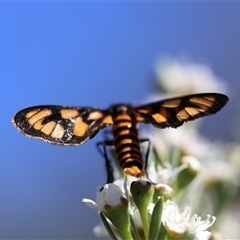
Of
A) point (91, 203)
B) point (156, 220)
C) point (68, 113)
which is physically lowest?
point (156, 220)

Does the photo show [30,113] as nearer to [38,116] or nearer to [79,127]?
[38,116]

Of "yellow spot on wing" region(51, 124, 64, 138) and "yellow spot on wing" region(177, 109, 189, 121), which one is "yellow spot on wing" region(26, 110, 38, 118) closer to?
"yellow spot on wing" region(51, 124, 64, 138)

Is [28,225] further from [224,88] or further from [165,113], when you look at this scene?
[165,113]

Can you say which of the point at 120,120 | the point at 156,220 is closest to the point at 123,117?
the point at 120,120

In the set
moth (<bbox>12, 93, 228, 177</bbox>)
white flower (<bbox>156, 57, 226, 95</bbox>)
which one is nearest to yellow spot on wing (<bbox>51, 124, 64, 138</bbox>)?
moth (<bbox>12, 93, 228, 177</bbox>)

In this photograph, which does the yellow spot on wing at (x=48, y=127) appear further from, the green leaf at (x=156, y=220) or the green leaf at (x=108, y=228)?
the green leaf at (x=156, y=220)

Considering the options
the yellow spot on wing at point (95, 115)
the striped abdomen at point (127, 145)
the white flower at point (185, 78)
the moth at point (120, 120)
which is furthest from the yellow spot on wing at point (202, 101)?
the white flower at point (185, 78)
